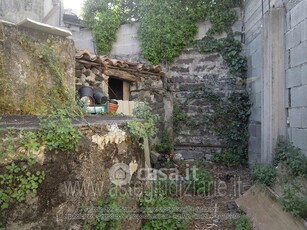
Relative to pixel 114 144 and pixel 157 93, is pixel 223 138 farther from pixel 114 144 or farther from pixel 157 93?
pixel 114 144

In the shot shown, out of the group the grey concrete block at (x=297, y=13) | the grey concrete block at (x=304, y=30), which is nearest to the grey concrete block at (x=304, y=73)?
the grey concrete block at (x=304, y=30)

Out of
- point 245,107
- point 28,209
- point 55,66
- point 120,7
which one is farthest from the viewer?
point 120,7

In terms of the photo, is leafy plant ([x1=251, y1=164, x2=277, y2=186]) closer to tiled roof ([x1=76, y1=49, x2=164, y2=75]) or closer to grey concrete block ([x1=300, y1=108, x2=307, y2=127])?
grey concrete block ([x1=300, y1=108, x2=307, y2=127])

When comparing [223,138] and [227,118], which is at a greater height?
[227,118]

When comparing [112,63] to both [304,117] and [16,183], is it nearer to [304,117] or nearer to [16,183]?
[304,117]

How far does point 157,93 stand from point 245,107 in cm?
227

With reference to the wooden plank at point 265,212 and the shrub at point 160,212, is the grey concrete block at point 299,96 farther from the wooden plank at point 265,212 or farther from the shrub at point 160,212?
the shrub at point 160,212

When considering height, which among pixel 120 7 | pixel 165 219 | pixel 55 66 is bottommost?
pixel 165 219

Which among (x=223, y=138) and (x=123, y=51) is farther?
(x=123, y=51)

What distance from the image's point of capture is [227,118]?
268 inches

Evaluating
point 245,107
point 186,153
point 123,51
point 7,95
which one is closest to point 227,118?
point 245,107

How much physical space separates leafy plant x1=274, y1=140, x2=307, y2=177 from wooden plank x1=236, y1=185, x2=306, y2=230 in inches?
20.2

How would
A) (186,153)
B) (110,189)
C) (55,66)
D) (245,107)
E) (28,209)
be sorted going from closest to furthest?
(28,209), (110,189), (55,66), (245,107), (186,153)

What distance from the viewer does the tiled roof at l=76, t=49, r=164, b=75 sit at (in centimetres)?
499
